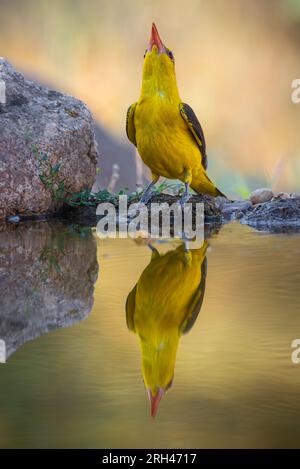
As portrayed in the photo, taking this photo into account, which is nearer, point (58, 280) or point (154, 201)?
point (58, 280)

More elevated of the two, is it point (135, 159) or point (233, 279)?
point (135, 159)

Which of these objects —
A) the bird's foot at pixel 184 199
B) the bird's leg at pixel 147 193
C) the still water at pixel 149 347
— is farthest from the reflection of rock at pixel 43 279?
the bird's foot at pixel 184 199

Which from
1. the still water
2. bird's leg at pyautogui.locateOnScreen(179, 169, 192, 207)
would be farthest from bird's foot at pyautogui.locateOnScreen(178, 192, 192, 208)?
the still water

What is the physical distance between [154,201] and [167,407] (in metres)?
3.86

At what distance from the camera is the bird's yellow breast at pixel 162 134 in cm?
548

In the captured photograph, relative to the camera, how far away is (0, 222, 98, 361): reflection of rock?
9.70ft

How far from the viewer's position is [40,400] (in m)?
2.15

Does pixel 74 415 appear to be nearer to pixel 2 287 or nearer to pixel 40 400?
pixel 40 400

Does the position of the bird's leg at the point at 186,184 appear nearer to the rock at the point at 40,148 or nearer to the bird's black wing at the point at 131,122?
the bird's black wing at the point at 131,122

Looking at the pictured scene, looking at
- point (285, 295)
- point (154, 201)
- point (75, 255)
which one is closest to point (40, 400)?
point (285, 295)

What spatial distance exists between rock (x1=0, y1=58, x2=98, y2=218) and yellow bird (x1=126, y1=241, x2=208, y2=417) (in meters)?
1.77

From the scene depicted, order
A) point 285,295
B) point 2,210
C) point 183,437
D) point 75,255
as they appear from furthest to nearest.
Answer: point 2,210
point 75,255
point 285,295
point 183,437

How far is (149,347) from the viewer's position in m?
2.64

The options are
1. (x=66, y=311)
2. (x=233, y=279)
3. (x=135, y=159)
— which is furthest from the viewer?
(x=135, y=159)
